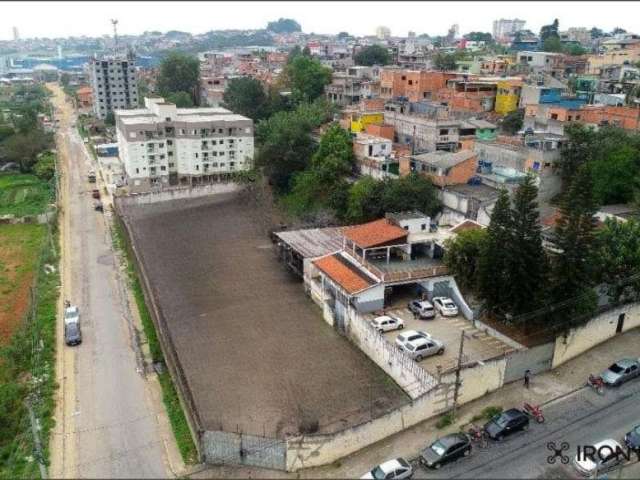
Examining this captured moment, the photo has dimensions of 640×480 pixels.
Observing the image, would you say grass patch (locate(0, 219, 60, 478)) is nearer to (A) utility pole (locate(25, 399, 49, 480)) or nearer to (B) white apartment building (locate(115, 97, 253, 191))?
(A) utility pole (locate(25, 399, 49, 480))

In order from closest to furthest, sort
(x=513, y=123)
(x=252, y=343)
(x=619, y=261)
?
(x=619, y=261) → (x=252, y=343) → (x=513, y=123)

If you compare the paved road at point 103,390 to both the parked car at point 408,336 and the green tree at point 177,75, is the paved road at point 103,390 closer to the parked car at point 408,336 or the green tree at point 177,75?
the parked car at point 408,336

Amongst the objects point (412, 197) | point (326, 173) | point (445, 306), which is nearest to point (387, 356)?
point (445, 306)

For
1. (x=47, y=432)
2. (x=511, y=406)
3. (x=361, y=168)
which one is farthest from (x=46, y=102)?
(x=511, y=406)

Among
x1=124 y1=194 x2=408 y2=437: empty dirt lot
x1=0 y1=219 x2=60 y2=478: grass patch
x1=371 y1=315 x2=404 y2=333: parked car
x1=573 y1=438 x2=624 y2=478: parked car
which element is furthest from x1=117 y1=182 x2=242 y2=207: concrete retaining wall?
x1=573 y1=438 x2=624 y2=478: parked car

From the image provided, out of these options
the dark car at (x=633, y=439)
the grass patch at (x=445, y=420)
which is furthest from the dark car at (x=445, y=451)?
the dark car at (x=633, y=439)

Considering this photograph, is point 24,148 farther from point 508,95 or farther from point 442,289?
point 442,289
